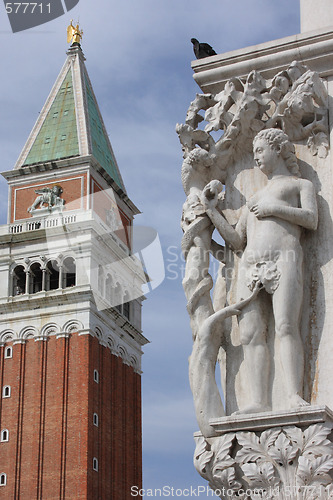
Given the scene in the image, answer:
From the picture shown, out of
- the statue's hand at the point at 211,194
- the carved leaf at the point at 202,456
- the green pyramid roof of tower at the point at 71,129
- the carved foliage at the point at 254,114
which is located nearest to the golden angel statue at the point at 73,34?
the green pyramid roof of tower at the point at 71,129

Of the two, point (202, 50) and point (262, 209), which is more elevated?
point (202, 50)

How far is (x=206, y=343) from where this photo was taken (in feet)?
21.2

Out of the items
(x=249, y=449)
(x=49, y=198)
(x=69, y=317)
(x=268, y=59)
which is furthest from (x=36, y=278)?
(x=249, y=449)

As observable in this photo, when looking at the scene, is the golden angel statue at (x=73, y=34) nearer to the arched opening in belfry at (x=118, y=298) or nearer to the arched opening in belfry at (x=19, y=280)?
the arched opening in belfry at (x=19, y=280)

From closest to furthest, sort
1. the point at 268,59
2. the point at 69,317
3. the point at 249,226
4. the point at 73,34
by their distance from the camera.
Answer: the point at 249,226
the point at 268,59
the point at 69,317
the point at 73,34

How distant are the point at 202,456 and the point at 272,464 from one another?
485 millimetres

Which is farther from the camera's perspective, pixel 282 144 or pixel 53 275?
pixel 53 275

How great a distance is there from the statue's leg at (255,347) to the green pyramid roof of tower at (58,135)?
5313cm

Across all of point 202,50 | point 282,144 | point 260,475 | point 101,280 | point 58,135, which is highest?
point 58,135

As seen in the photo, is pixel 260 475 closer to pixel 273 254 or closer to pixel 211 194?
pixel 273 254

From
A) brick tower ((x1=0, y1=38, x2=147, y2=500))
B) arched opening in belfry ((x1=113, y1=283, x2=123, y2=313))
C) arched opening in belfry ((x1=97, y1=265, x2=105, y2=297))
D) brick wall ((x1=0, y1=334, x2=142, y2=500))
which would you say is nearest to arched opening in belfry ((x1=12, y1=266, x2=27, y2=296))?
brick tower ((x1=0, y1=38, x2=147, y2=500))

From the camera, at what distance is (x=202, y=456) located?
20.4 feet

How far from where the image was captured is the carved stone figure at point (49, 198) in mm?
58406

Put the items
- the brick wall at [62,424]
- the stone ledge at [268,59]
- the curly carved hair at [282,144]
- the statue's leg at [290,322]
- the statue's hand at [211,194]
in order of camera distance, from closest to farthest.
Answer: the statue's leg at [290,322]
the curly carved hair at [282,144]
the statue's hand at [211,194]
the stone ledge at [268,59]
the brick wall at [62,424]
